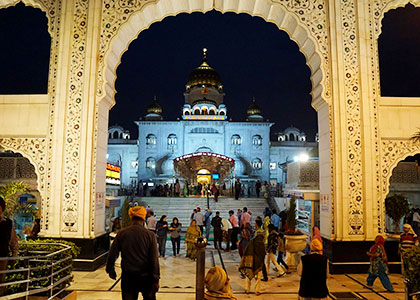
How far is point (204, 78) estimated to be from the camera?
3753 cm

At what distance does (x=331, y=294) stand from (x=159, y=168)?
29.1 meters

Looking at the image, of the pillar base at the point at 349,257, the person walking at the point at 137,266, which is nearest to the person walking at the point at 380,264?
the pillar base at the point at 349,257

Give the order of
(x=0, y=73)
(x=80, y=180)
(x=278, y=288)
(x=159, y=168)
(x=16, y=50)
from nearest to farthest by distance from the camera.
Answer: (x=278, y=288) < (x=80, y=180) < (x=16, y=50) < (x=0, y=73) < (x=159, y=168)

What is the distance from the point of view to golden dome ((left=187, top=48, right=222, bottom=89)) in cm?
3750

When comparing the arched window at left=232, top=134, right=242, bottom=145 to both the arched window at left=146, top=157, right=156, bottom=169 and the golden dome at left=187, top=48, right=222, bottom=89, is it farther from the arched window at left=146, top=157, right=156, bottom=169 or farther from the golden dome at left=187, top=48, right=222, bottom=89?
the arched window at left=146, top=157, right=156, bottom=169

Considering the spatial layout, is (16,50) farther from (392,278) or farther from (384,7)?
(392,278)

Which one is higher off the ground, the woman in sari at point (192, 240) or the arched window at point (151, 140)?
the arched window at point (151, 140)

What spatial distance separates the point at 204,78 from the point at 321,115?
30.7 m

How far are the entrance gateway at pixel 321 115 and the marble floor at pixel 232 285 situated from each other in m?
0.50

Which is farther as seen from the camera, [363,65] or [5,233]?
[363,65]

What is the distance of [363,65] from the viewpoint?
24.1 feet

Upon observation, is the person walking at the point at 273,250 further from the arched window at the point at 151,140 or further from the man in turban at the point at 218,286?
the arched window at the point at 151,140

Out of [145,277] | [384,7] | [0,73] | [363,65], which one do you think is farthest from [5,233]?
[0,73]

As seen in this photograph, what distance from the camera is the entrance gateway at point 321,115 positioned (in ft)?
23.1
